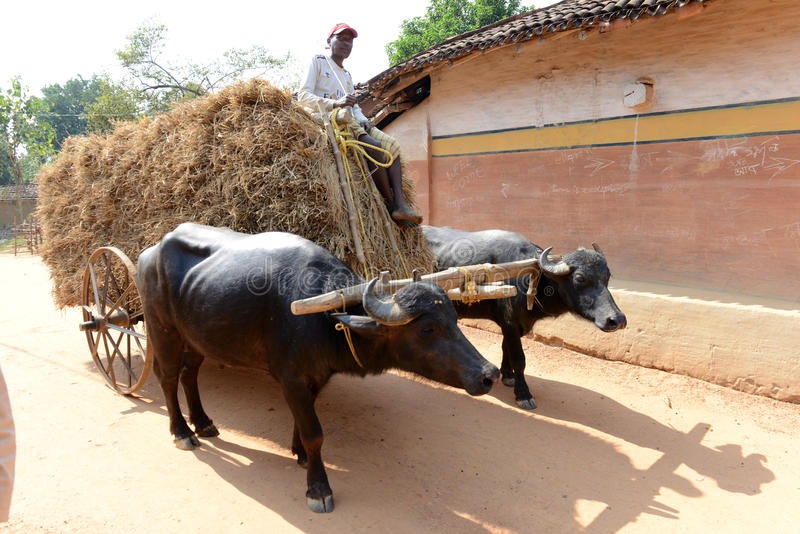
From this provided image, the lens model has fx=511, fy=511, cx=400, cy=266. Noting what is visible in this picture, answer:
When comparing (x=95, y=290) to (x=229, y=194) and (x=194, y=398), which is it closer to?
(x=194, y=398)

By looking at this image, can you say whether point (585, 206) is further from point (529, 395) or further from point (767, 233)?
point (529, 395)

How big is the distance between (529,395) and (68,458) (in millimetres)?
3716

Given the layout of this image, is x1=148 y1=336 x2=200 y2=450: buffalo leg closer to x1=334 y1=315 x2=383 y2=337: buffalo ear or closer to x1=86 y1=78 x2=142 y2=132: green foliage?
x1=334 y1=315 x2=383 y2=337: buffalo ear

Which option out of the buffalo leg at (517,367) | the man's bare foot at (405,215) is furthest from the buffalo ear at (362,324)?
the buffalo leg at (517,367)

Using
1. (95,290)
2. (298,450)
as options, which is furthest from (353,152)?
(95,290)

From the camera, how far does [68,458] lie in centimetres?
361

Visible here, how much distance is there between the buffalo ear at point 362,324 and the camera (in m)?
2.76

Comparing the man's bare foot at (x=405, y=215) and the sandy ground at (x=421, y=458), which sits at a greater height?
the man's bare foot at (x=405, y=215)

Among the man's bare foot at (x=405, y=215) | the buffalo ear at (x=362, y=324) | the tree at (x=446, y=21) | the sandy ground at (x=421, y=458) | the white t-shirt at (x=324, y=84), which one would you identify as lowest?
the sandy ground at (x=421, y=458)

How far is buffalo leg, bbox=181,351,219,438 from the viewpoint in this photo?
3.99 metres

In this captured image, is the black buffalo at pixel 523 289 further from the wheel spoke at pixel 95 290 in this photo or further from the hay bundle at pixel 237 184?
the wheel spoke at pixel 95 290

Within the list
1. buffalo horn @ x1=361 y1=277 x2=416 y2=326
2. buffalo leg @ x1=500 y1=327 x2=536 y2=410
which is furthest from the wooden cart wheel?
buffalo leg @ x1=500 y1=327 x2=536 y2=410

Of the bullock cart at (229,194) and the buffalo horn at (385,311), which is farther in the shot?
the bullock cart at (229,194)

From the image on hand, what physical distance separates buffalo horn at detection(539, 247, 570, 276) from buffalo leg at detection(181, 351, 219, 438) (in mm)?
2860
